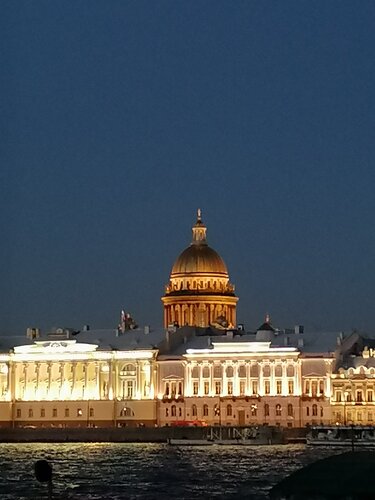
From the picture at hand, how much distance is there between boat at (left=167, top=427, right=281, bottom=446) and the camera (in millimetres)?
91125

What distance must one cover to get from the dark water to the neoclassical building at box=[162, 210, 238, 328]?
31.4 metres

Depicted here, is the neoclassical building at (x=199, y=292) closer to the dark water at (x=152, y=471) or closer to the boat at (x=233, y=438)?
the boat at (x=233, y=438)

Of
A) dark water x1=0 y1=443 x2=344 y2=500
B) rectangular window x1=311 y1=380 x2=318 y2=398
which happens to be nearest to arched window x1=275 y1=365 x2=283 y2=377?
rectangular window x1=311 y1=380 x2=318 y2=398

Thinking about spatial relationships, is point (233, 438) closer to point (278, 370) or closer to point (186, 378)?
point (278, 370)

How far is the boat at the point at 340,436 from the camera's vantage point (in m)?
86.3

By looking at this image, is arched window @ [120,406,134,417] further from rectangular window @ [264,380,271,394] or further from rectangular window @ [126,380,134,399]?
rectangular window @ [264,380,271,394]

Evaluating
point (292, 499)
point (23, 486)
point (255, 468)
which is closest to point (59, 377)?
point (255, 468)

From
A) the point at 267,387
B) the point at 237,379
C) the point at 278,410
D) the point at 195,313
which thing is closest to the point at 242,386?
the point at 237,379

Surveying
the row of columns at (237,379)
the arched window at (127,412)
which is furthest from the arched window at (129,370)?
the row of columns at (237,379)

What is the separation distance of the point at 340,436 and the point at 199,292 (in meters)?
30.5

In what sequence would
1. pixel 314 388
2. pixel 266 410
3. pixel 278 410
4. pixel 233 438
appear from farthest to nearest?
pixel 266 410 → pixel 278 410 → pixel 314 388 → pixel 233 438

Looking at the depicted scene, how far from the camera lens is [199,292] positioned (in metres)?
118

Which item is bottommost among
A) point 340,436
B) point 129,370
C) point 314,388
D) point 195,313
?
point 340,436

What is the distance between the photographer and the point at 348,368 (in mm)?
98375
